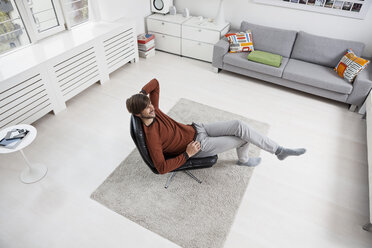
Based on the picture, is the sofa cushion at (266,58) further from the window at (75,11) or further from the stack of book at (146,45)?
the window at (75,11)

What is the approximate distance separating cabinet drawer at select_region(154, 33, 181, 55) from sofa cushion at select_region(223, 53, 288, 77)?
107 cm

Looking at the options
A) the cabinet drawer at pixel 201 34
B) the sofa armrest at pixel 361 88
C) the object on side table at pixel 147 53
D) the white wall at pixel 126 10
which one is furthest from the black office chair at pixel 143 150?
the object on side table at pixel 147 53

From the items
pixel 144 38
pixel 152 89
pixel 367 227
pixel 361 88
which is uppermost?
pixel 152 89

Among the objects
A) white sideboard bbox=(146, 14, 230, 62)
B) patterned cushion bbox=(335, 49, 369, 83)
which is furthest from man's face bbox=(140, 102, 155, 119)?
patterned cushion bbox=(335, 49, 369, 83)

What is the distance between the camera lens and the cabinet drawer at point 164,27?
4.18 metres

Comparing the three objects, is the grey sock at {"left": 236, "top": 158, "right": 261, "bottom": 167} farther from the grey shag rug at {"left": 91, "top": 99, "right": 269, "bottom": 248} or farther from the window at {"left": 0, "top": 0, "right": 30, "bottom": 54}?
the window at {"left": 0, "top": 0, "right": 30, "bottom": 54}

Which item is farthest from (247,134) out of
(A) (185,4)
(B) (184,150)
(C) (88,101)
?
(A) (185,4)

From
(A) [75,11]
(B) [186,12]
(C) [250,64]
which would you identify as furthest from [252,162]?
(A) [75,11]

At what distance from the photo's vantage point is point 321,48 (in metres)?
3.42

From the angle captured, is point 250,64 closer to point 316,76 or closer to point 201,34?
point 316,76

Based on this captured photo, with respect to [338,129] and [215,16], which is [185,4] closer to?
[215,16]

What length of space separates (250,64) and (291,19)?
3.37 feet

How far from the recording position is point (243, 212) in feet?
6.84

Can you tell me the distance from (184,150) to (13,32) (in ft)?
8.08
